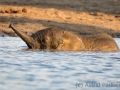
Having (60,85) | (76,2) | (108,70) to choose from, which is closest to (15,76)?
(60,85)

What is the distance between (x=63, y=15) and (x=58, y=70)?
11.2 metres

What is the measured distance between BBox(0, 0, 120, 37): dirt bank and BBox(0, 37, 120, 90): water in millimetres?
5358

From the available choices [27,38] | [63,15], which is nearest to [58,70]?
[27,38]

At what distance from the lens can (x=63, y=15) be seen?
20.6 m

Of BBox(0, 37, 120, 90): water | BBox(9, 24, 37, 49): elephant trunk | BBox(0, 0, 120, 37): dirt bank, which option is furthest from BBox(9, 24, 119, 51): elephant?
BBox(0, 0, 120, 37): dirt bank

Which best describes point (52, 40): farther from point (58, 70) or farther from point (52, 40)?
point (58, 70)

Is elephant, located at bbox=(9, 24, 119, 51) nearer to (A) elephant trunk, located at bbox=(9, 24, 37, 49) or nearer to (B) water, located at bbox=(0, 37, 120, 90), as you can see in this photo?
(A) elephant trunk, located at bbox=(9, 24, 37, 49)

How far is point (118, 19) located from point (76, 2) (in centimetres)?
256

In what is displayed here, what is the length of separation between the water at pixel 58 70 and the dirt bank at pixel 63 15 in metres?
5.36

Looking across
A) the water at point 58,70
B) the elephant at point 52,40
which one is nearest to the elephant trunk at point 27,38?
the elephant at point 52,40

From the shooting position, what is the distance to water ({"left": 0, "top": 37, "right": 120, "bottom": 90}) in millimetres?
8125

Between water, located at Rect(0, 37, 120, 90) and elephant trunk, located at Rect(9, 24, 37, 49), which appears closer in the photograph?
water, located at Rect(0, 37, 120, 90)

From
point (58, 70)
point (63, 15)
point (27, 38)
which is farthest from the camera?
point (63, 15)

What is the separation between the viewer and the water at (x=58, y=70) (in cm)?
812
